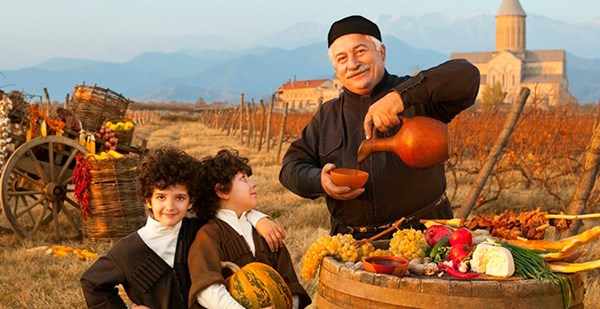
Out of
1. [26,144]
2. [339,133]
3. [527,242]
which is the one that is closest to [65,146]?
[26,144]

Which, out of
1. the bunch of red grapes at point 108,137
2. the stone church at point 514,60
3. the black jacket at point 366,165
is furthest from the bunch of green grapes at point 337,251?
the stone church at point 514,60

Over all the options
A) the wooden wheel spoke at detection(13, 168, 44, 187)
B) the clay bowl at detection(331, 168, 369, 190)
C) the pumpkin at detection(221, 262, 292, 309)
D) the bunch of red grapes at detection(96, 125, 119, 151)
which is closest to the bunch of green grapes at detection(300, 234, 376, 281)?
the pumpkin at detection(221, 262, 292, 309)

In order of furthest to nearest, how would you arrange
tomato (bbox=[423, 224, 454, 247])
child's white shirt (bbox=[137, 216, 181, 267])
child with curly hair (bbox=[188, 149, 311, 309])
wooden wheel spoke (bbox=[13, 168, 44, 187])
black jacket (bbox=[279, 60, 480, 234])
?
wooden wheel spoke (bbox=[13, 168, 44, 187]), black jacket (bbox=[279, 60, 480, 234]), child's white shirt (bbox=[137, 216, 181, 267]), child with curly hair (bbox=[188, 149, 311, 309]), tomato (bbox=[423, 224, 454, 247])

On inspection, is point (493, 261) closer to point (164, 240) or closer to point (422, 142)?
point (422, 142)

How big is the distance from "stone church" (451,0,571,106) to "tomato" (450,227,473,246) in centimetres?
9784

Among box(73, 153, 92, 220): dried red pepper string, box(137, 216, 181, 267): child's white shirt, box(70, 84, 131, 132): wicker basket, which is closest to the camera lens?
box(137, 216, 181, 267): child's white shirt

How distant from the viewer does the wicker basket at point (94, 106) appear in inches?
297

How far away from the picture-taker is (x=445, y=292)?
6.30 feet

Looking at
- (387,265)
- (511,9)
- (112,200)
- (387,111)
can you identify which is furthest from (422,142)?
(511,9)

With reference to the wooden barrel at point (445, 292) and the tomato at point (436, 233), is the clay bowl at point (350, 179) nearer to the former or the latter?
the tomato at point (436, 233)

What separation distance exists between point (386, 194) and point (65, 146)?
191 inches

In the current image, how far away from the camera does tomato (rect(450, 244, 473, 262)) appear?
2129mm

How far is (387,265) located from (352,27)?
4.05 feet

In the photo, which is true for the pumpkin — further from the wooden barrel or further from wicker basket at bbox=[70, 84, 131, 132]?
wicker basket at bbox=[70, 84, 131, 132]
